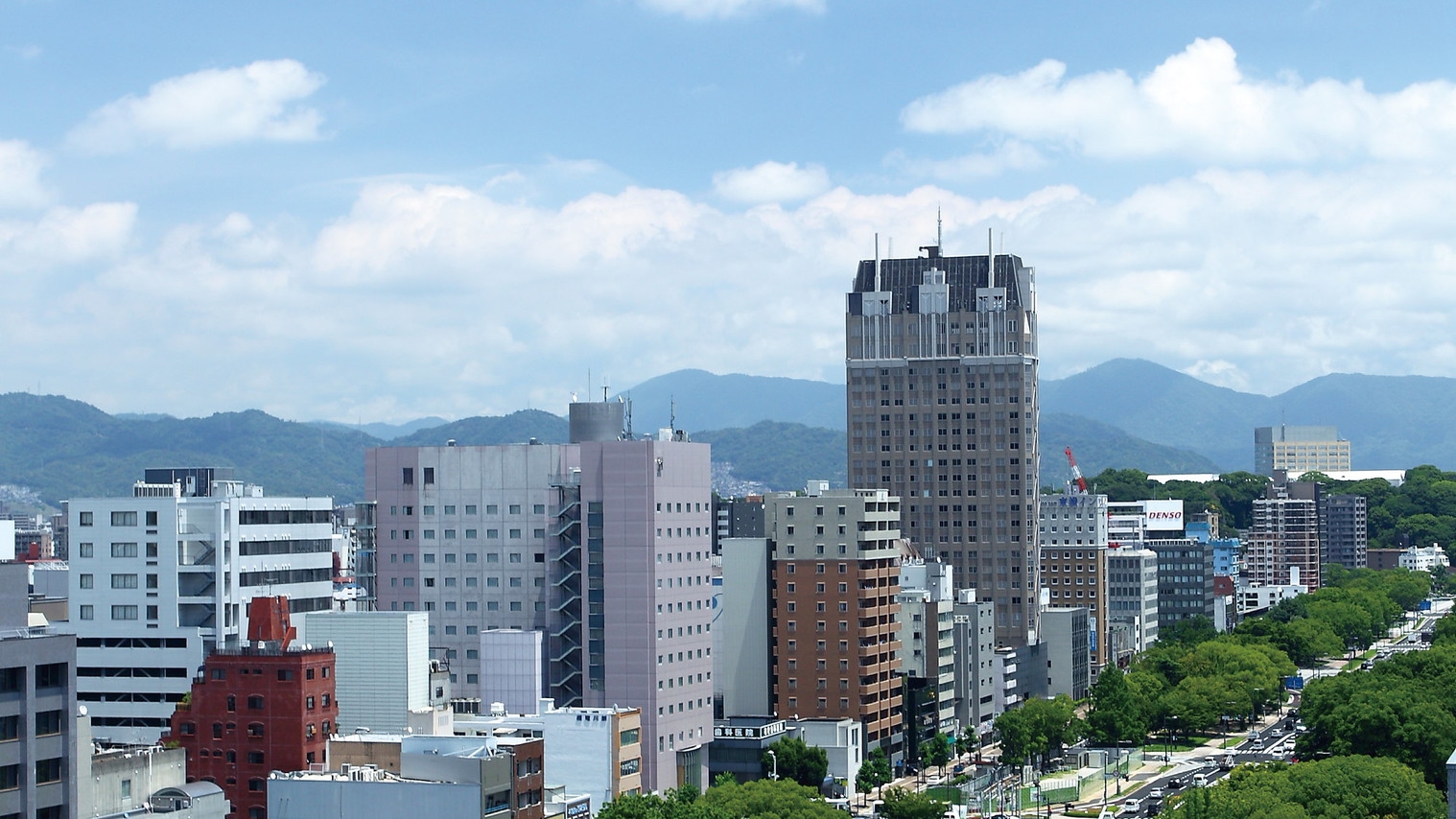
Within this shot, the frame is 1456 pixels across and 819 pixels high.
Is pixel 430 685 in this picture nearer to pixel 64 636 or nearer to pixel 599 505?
pixel 599 505

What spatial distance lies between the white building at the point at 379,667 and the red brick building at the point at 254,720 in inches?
418

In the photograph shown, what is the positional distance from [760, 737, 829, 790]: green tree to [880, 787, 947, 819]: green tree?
529 inches

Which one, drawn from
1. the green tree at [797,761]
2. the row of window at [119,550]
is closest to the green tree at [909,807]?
the green tree at [797,761]

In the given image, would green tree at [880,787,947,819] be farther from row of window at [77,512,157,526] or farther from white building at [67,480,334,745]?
A: row of window at [77,512,157,526]

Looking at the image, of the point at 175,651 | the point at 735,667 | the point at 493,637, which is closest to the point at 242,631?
the point at 175,651

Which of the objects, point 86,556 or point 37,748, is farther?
point 86,556

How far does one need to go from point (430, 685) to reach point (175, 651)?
2338 centimetres

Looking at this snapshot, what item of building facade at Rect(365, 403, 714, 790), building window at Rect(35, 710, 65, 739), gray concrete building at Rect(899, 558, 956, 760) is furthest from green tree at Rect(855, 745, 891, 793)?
building window at Rect(35, 710, 65, 739)

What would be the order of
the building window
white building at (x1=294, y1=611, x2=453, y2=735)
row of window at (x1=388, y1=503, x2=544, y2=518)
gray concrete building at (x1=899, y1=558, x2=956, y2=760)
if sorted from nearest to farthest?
the building window → white building at (x1=294, y1=611, x2=453, y2=735) → row of window at (x1=388, y1=503, x2=544, y2=518) → gray concrete building at (x1=899, y1=558, x2=956, y2=760)

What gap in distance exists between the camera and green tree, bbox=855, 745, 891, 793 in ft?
544

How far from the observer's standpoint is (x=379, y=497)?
6417 inches

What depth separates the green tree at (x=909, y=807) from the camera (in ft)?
468

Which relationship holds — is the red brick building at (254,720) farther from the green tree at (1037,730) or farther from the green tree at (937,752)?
the green tree at (1037,730)

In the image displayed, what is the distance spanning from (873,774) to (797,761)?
10421 mm
